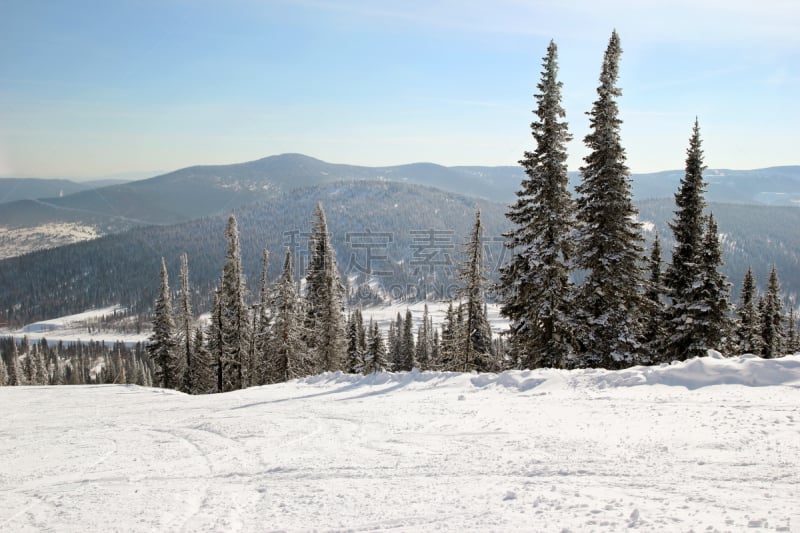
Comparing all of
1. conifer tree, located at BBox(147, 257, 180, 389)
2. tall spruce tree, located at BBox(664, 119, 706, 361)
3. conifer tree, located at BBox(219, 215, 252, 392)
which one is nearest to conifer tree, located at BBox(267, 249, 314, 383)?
conifer tree, located at BBox(219, 215, 252, 392)

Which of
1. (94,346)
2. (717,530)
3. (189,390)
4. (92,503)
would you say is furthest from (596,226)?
(94,346)

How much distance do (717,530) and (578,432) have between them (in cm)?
382

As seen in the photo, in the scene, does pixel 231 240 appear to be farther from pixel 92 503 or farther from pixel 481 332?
pixel 92 503

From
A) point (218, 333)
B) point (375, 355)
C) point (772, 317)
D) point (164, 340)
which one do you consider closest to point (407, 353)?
point (375, 355)

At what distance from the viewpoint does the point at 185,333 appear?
4238cm

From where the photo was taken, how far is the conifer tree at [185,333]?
41.3 m

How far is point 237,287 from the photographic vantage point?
123 ft

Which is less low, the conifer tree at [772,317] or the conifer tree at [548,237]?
the conifer tree at [548,237]

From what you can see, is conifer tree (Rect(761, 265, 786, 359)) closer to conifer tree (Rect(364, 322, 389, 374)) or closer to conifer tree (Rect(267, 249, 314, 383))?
conifer tree (Rect(364, 322, 389, 374))

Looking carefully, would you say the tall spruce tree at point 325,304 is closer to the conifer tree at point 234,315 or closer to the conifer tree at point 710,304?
the conifer tree at point 234,315

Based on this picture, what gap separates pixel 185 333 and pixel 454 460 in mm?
40064

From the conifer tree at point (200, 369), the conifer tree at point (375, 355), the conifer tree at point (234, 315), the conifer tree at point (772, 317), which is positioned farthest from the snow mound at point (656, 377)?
the conifer tree at point (200, 369)

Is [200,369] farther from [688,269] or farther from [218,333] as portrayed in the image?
[688,269]

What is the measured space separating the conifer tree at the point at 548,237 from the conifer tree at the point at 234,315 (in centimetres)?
2373
